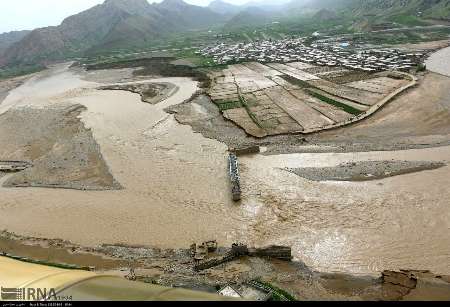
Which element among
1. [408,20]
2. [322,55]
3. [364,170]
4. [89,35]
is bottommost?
[364,170]

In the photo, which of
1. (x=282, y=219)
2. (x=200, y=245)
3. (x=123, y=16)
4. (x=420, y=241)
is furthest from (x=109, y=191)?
(x=123, y=16)

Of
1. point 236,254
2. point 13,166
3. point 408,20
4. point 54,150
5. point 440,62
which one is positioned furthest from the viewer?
point 408,20

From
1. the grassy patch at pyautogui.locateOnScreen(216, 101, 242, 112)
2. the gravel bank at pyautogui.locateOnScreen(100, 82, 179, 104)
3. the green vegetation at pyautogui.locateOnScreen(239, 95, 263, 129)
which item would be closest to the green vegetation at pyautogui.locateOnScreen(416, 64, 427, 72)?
the green vegetation at pyautogui.locateOnScreen(239, 95, 263, 129)

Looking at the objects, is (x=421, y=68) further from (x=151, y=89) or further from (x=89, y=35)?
(x=89, y=35)

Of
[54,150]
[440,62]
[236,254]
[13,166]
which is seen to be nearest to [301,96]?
[440,62]

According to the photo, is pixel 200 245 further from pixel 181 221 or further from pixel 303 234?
pixel 303 234

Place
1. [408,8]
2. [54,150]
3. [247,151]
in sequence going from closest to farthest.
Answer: [247,151]
[54,150]
[408,8]
